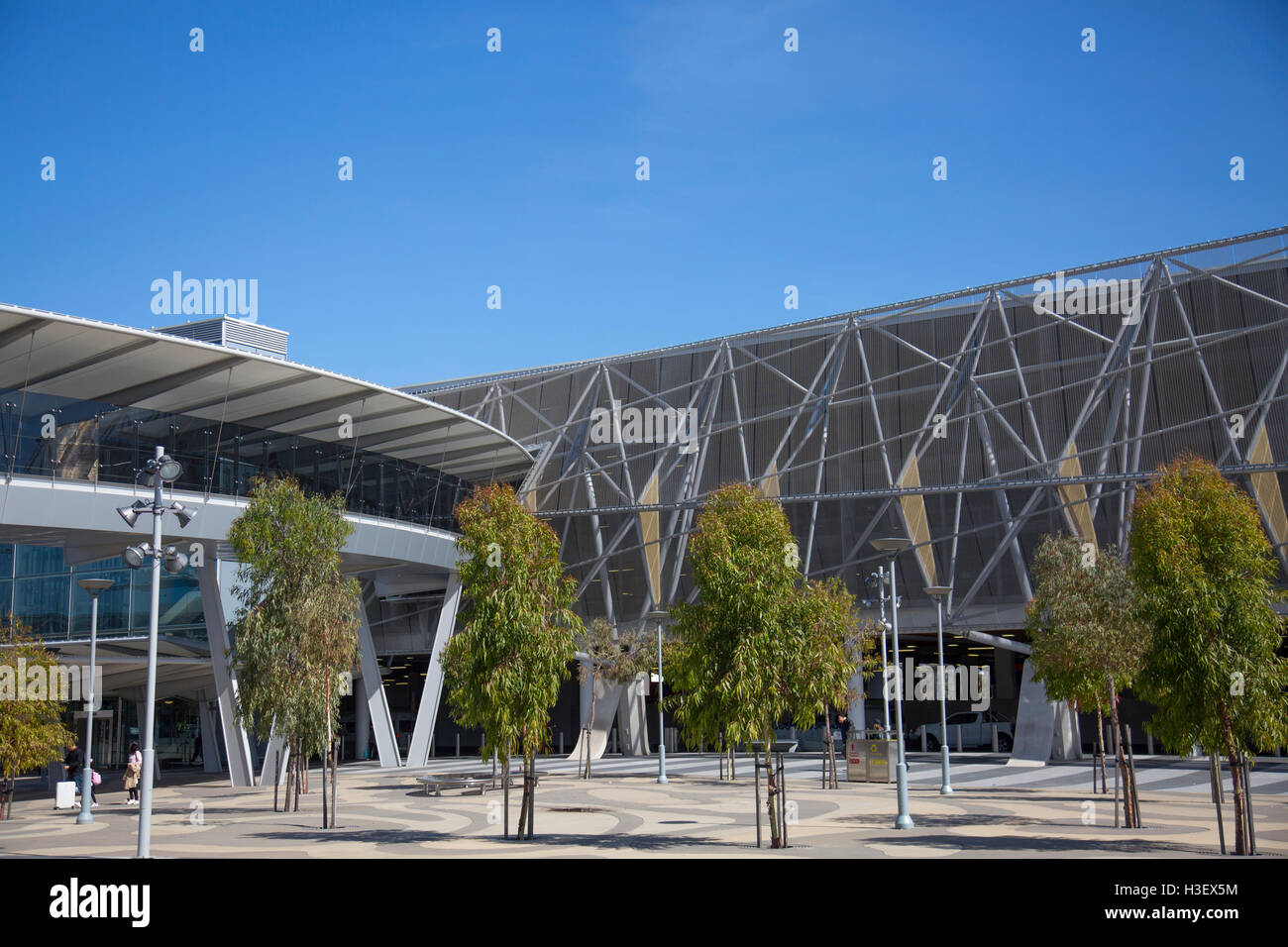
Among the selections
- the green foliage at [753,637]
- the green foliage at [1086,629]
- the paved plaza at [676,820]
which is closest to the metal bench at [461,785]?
the paved plaza at [676,820]

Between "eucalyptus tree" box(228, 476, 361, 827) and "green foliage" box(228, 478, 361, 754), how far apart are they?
0.08ft

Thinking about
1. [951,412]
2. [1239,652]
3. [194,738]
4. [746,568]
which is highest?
[951,412]

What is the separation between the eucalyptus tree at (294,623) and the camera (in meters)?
27.3

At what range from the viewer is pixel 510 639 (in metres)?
22.2

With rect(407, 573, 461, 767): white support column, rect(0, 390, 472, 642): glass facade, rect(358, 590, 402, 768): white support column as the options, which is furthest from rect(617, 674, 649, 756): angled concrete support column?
rect(0, 390, 472, 642): glass facade

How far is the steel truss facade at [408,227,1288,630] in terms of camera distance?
46812 mm

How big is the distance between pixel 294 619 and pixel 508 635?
8.26 meters

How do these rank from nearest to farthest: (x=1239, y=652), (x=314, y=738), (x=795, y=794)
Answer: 1. (x=1239, y=652)
2. (x=314, y=738)
3. (x=795, y=794)

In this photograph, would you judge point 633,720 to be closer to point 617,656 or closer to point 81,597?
point 617,656

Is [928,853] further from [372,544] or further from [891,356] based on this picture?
[891,356]

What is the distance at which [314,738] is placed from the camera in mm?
28250

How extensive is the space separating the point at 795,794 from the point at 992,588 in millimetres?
21942

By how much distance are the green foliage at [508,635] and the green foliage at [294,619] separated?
5.36 meters
